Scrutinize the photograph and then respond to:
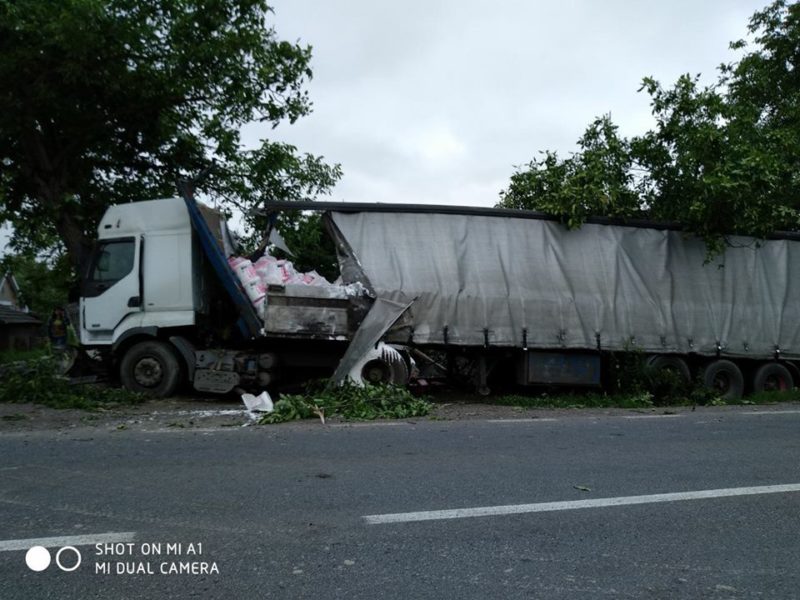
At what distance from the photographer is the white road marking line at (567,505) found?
4.21 meters

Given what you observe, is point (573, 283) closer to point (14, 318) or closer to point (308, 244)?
point (308, 244)

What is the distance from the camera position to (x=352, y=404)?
869 cm

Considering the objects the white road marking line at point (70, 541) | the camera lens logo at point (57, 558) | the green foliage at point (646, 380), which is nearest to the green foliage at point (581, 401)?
the green foliage at point (646, 380)

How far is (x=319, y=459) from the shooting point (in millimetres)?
5801

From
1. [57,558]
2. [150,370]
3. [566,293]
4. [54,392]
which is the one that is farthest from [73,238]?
[57,558]

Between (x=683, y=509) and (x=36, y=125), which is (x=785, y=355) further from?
(x=36, y=125)

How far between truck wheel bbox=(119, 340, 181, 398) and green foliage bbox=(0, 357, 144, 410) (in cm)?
24

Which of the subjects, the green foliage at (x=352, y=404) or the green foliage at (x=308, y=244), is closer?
the green foliage at (x=352, y=404)

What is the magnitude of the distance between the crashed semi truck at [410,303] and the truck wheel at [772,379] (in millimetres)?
594

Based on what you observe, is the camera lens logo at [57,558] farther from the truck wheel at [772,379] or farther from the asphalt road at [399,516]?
the truck wheel at [772,379]

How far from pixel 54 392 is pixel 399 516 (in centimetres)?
726

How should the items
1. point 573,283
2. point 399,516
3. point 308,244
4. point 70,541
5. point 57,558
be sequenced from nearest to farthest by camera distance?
point 57,558 → point 70,541 → point 399,516 → point 573,283 → point 308,244

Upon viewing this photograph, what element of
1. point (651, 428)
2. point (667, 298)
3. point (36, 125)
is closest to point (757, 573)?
point (651, 428)

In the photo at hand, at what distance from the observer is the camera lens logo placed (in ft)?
11.0
